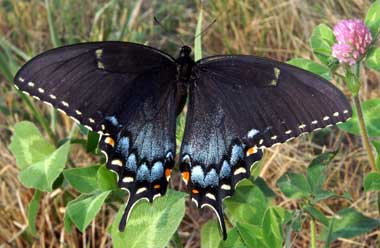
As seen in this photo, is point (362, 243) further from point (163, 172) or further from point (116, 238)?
point (116, 238)

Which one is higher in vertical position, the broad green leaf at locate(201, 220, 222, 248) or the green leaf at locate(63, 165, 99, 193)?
the green leaf at locate(63, 165, 99, 193)

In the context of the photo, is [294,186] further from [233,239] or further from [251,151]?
[233,239]

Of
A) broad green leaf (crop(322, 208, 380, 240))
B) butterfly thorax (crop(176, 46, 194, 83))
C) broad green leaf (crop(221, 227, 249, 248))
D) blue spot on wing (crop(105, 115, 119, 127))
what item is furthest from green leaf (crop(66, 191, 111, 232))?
broad green leaf (crop(322, 208, 380, 240))

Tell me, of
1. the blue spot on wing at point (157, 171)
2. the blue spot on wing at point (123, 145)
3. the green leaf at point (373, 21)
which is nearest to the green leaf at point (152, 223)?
the blue spot on wing at point (157, 171)

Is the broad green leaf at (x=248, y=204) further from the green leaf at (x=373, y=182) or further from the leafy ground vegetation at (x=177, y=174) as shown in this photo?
the green leaf at (x=373, y=182)

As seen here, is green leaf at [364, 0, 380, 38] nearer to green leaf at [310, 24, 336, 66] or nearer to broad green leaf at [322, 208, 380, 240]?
green leaf at [310, 24, 336, 66]

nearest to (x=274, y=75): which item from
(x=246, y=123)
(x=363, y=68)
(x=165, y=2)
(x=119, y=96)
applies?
(x=246, y=123)
